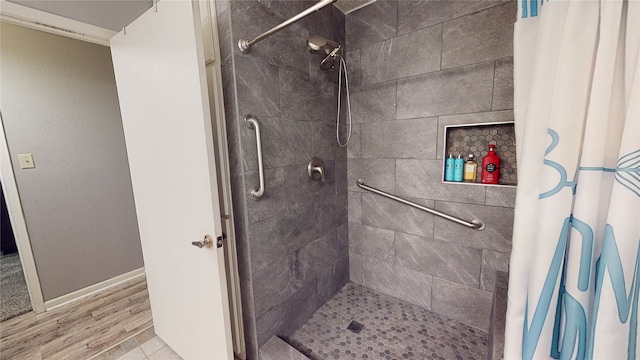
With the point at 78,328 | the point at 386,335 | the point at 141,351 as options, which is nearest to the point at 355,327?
the point at 386,335

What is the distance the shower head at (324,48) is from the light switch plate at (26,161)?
241cm

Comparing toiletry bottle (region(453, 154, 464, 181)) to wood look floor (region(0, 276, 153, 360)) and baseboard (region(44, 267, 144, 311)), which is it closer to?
wood look floor (region(0, 276, 153, 360))

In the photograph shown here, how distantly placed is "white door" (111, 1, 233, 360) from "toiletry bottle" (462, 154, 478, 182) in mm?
1484

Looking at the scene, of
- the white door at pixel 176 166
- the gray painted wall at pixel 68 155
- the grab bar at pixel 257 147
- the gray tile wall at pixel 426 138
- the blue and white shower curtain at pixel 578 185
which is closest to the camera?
the blue and white shower curtain at pixel 578 185

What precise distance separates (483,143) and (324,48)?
45.0 inches

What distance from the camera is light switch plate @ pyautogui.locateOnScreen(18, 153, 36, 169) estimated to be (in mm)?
1805

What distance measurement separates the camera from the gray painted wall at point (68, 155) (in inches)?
70.6

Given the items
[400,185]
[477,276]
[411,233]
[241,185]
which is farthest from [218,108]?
[477,276]

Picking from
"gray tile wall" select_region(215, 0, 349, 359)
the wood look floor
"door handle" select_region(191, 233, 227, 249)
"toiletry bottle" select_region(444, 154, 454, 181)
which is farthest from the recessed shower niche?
the wood look floor

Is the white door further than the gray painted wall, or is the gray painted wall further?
the gray painted wall

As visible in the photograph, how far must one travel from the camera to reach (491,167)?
1364mm

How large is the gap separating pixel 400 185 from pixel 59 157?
114 inches

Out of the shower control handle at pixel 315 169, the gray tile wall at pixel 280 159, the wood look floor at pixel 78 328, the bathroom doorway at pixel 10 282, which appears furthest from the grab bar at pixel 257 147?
the bathroom doorway at pixel 10 282

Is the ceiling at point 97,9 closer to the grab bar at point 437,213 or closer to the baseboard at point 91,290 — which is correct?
the grab bar at point 437,213
